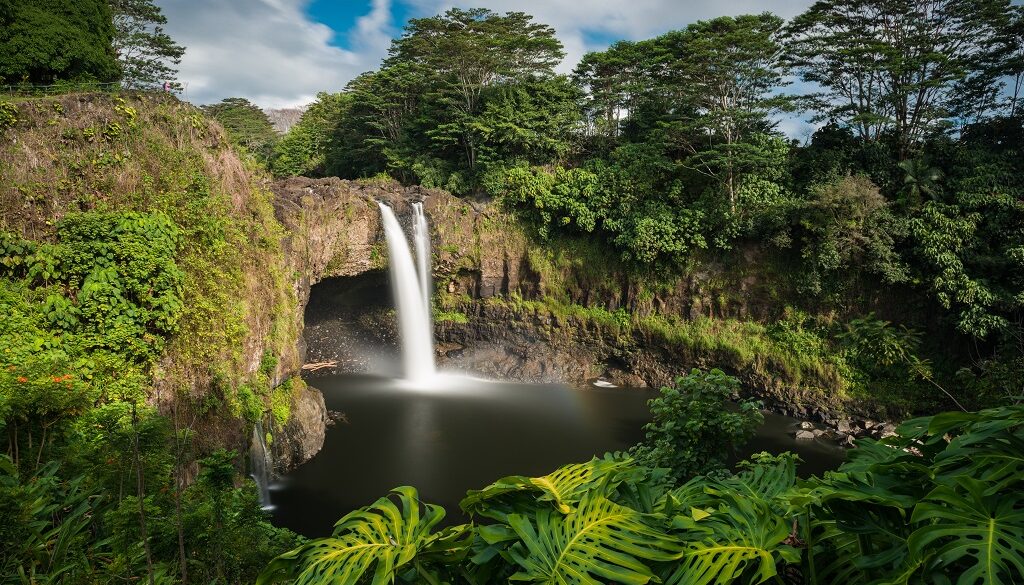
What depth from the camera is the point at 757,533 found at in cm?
139

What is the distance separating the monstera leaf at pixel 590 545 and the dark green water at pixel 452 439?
23.0 feet

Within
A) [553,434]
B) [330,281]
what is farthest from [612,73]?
[553,434]

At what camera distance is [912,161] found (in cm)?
1221

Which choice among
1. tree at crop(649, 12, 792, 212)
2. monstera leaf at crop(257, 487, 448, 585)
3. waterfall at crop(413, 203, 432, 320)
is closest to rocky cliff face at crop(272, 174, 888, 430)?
waterfall at crop(413, 203, 432, 320)

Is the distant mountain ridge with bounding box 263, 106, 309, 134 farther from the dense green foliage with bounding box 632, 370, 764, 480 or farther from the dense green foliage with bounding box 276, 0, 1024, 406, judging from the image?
the dense green foliage with bounding box 632, 370, 764, 480

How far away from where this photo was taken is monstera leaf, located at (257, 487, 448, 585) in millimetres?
1337

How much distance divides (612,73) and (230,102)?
27821 mm

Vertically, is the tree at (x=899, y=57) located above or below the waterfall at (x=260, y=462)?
above

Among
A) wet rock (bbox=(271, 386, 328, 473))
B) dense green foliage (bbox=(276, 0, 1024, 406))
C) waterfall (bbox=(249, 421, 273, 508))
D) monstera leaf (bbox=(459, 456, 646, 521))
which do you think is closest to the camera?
monstera leaf (bbox=(459, 456, 646, 521))

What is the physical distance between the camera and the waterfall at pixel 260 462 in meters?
7.73

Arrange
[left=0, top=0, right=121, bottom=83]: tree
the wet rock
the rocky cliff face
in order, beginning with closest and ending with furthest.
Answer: the wet rock < [left=0, top=0, right=121, bottom=83]: tree < the rocky cliff face

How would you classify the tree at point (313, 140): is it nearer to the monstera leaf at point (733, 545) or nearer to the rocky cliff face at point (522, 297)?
the rocky cliff face at point (522, 297)

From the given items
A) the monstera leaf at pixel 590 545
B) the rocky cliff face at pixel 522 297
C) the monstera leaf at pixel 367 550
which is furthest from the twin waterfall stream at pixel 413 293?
the monstera leaf at pixel 590 545

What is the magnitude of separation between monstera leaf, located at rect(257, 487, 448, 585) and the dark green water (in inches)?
263
